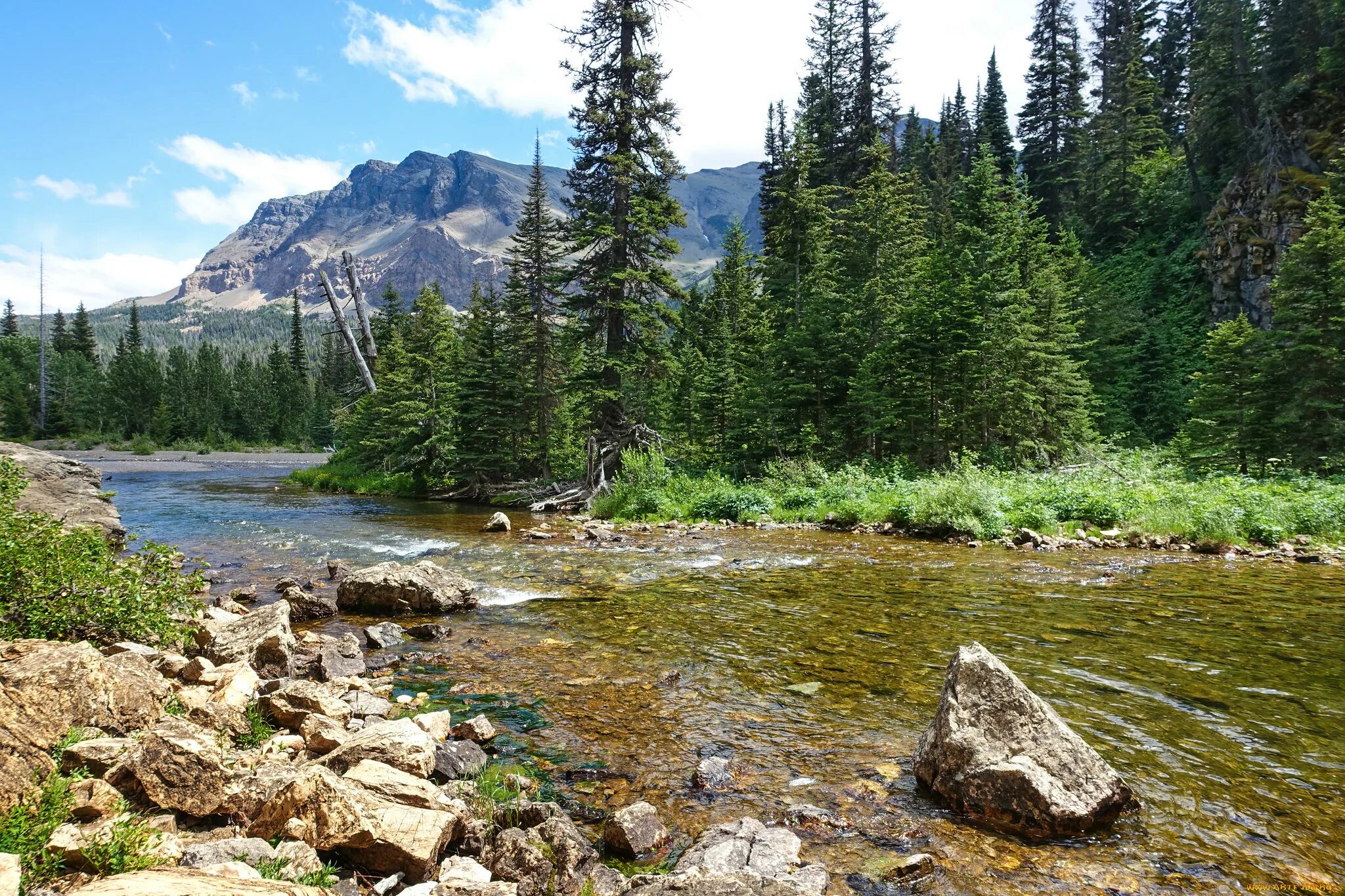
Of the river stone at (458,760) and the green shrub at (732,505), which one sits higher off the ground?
the green shrub at (732,505)

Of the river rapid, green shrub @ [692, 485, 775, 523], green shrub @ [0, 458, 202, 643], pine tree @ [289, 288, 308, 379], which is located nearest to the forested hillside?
green shrub @ [692, 485, 775, 523]

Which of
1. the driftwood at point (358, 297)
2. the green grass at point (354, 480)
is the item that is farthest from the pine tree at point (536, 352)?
the driftwood at point (358, 297)

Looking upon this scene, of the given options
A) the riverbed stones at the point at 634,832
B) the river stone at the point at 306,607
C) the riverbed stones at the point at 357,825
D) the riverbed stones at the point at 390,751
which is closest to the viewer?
the riverbed stones at the point at 357,825

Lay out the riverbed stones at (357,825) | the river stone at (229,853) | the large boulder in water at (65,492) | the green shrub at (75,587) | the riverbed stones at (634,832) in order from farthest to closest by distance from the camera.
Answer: the large boulder in water at (65,492)
the green shrub at (75,587)
the riverbed stones at (634,832)
the riverbed stones at (357,825)
the river stone at (229,853)

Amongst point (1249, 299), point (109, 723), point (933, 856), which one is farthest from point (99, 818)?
point (1249, 299)

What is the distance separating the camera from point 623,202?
23125 millimetres

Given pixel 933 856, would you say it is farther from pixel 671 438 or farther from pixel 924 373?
pixel 671 438

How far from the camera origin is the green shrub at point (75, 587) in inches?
199

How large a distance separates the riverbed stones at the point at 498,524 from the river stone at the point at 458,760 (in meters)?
13.9

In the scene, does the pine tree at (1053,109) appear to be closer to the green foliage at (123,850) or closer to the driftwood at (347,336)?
the driftwood at (347,336)

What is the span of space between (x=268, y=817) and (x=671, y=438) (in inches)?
1163

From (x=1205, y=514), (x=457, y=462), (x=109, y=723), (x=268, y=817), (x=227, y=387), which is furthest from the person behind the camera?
(x=227, y=387)

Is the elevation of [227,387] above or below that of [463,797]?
above

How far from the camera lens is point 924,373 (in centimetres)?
2419
